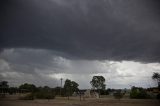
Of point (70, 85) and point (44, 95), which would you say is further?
point (70, 85)

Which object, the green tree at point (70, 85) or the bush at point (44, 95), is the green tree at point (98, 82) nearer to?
the green tree at point (70, 85)

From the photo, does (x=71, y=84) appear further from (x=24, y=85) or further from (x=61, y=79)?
(x=24, y=85)

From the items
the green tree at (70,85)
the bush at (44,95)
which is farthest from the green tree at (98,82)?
the bush at (44,95)

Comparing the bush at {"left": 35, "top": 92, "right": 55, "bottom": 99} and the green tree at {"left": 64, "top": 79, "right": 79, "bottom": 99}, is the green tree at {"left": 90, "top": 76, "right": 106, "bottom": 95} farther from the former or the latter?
the bush at {"left": 35, "top": 92, "right": 55, "bottom": 99}

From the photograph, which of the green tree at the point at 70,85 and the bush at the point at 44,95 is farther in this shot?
the green tree at the point at 70,85

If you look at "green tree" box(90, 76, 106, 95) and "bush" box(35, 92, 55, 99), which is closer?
"bush" box(35, 92, 55, 99)

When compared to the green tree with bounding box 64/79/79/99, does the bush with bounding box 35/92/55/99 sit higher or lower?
lower

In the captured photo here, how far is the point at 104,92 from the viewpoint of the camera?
119 meters

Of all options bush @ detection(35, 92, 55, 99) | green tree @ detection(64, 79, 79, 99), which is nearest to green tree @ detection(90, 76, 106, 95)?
green tree @ detection(64, 79, 79, 99)

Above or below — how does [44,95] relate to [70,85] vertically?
below

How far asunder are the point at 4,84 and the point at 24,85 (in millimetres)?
19115

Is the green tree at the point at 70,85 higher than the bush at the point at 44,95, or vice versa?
the green tree at the point at 70,85

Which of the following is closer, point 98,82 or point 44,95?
point 44,95

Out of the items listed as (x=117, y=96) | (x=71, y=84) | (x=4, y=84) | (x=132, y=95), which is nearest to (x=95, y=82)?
(x=71, y=84)
